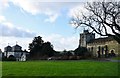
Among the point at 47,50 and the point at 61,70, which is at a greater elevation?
the point at 47,50

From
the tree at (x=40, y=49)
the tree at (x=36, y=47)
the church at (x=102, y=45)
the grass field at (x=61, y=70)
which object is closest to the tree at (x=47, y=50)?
the tree at (x=40, y=49)

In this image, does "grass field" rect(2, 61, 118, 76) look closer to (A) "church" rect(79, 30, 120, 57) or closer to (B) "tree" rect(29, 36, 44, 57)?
(B) "tree" rect(29, 36, 44, 57)

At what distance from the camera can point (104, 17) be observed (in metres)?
34.6

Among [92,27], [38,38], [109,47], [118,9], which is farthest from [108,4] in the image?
[109,47]

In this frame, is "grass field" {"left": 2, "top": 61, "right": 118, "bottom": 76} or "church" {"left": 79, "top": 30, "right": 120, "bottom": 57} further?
"church" {"left": 79, "top": 30, "right": 120, "bottom": 57}

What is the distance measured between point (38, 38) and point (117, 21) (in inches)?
2606

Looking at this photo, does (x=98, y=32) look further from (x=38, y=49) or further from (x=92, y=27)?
(x=38, y=49)

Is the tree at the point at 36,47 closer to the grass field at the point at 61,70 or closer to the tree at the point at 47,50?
the tree at the point at 47,50

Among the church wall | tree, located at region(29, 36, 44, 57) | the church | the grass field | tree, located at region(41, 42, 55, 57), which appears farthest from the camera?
the church

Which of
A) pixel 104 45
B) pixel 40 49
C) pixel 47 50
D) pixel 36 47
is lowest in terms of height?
pixel 47 50

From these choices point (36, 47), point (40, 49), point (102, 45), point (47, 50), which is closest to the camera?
point (47, 50)

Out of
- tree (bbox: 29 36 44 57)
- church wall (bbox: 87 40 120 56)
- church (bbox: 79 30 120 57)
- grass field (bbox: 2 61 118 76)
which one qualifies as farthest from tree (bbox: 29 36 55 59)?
grass field (bbox: 2 61 118 76)

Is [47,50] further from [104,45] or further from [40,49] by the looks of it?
[104,45]

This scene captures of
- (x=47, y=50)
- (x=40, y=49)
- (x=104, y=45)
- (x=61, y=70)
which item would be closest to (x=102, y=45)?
(x=104, y=45)
